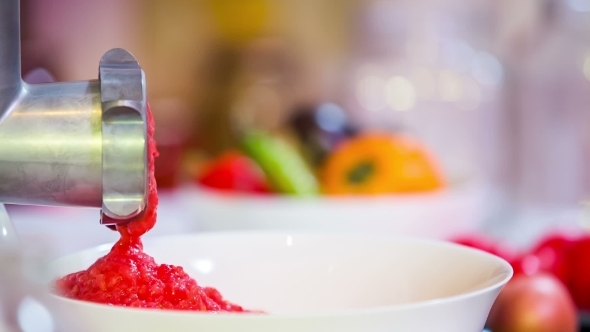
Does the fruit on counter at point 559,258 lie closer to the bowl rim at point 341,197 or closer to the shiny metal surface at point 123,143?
the bowl rim at point 341,197

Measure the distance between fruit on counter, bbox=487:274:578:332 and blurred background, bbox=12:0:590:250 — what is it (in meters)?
0.45

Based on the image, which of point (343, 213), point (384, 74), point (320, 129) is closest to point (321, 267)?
point (343, 213)

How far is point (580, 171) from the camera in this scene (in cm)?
141

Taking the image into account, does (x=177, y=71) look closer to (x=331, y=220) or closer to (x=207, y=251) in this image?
(x=331, y=220)

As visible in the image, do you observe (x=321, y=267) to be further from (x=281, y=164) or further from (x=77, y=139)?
(x=281, y=164)

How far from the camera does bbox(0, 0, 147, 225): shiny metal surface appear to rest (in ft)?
1.28

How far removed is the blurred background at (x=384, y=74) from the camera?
141 cm

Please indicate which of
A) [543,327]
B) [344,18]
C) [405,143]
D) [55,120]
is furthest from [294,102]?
[55,120]

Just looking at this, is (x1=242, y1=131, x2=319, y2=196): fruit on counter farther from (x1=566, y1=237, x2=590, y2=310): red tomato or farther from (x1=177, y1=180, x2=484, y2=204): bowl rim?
(x1=566, y1=237, x2=590, y2=310): red tomato

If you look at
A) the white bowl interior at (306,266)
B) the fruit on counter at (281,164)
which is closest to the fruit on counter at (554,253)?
the fruit on counter at (281,164)

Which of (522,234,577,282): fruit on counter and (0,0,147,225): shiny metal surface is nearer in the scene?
(0,0,147,225): shiny metal surface

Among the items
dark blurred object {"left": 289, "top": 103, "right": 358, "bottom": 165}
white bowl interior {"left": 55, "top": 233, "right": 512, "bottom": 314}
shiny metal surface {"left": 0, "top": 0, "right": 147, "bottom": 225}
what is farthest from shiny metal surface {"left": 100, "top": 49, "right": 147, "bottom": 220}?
dark blurred object {"left": 289, "top": 103, "right": 358, "bottom": 165}

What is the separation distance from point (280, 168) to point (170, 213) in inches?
8.0

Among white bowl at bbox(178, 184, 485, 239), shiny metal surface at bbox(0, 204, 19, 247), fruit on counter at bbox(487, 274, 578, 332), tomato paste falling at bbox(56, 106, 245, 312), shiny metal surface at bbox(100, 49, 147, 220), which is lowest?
fruit on counter at bbox(487, 274, 578, 332)
